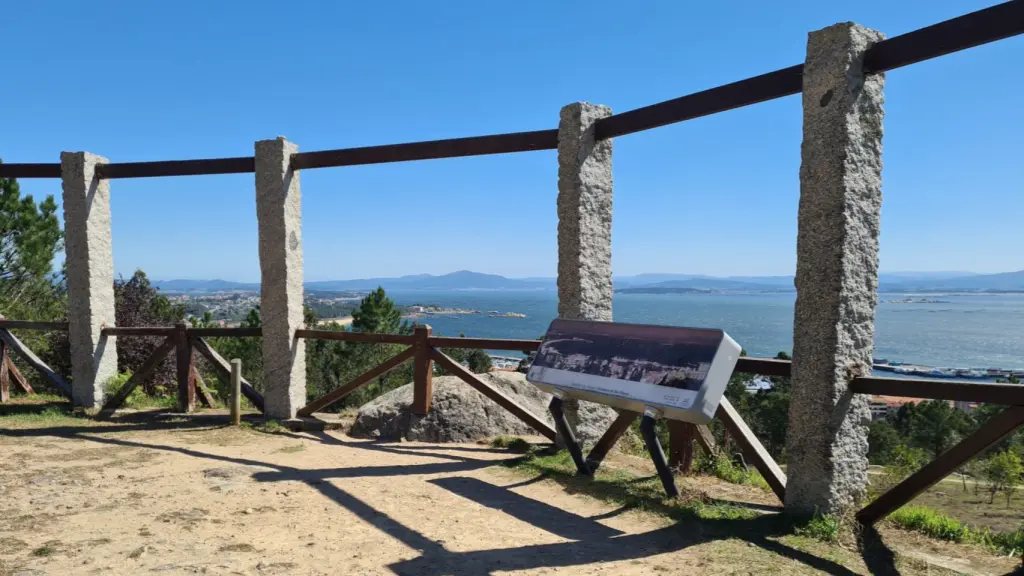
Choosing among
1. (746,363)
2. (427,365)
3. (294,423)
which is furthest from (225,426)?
(746,363)

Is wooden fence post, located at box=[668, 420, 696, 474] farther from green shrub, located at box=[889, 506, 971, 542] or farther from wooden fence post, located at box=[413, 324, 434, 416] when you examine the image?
wooden fence post, located at box=[413, 324, 434, 416]

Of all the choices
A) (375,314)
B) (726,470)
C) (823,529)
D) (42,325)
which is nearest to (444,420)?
(726,470)

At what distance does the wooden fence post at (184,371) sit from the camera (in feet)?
27.2

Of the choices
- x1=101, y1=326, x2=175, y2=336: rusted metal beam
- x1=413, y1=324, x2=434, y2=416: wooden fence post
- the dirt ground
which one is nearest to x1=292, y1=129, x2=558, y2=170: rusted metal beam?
x1=413, y1=324, x2=434, y2=416: wooden fence post

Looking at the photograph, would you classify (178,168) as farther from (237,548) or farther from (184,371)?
(237,548)

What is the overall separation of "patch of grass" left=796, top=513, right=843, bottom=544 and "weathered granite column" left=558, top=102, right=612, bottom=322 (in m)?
2.51

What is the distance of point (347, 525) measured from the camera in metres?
4.58

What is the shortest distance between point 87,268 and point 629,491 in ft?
24.3

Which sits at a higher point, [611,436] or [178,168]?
[178,168]

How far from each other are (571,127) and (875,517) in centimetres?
401

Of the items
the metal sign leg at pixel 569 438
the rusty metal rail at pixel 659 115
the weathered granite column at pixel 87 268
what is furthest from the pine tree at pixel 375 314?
the metal sign leg at pixel 569 438

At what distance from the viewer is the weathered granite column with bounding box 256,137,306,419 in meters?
7.84

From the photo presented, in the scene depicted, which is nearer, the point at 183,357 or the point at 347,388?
the point at 347,388

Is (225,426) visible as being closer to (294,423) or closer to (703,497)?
(294,423)
